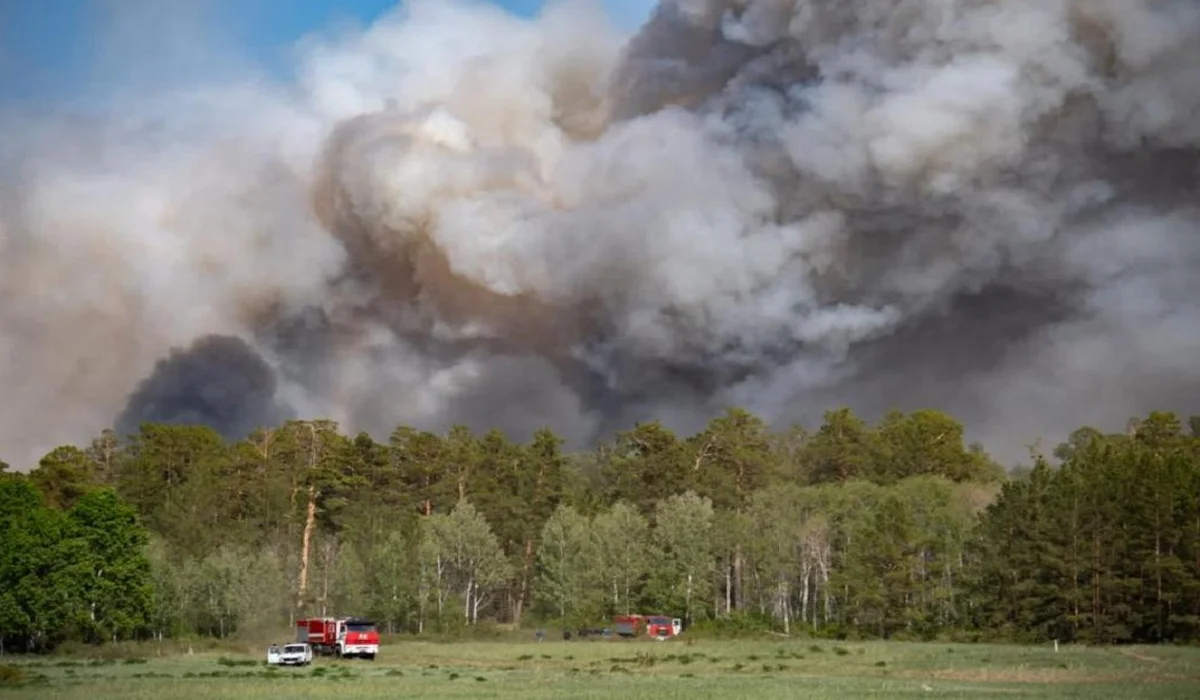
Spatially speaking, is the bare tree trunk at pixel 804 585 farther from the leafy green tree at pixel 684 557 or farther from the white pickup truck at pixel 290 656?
the white pickup truck at pixel 290 656

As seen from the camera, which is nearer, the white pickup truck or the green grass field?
the green grass field

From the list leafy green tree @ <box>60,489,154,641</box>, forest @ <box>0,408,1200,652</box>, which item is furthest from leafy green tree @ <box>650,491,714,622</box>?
leafy green tree @ <box>60,489,154,641</box>

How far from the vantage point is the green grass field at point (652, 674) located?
144 feet

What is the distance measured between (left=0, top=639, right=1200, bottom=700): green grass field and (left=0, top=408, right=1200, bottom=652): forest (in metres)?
10.5

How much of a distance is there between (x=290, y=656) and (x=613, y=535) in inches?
2010

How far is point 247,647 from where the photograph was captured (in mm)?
89750

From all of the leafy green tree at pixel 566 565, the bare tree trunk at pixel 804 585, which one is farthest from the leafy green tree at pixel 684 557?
the bare tree trunk at pixel 804 585

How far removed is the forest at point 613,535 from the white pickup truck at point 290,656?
22053mm

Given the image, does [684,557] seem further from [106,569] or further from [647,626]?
[106,569]

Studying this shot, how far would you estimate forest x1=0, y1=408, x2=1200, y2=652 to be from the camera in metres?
86.4

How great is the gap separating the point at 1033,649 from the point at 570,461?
3544 inches

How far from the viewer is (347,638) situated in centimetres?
7675

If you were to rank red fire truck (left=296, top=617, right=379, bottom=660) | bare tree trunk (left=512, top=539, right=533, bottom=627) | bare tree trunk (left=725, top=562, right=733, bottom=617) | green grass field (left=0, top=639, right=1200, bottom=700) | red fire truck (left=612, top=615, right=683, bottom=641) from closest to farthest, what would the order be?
green grass field (left=0, top=639, right=1200, bottom=700) → red fire truck (left=296, top=617, right=379, bottom=660) → red fire truck (left=612, top=615, right=683, bottom=641) → bare tree trunk (left=725, top=562, right=733, bottom=617) → bare tree trunk (left=512, top=539, right=533, bottom=627)

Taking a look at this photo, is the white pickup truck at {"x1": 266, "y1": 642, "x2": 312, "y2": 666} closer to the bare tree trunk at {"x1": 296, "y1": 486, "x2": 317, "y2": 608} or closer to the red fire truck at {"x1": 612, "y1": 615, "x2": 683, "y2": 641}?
the red fire truck at {"x1": 612, "y1": 615, "x2": 683, "y2": 641}
